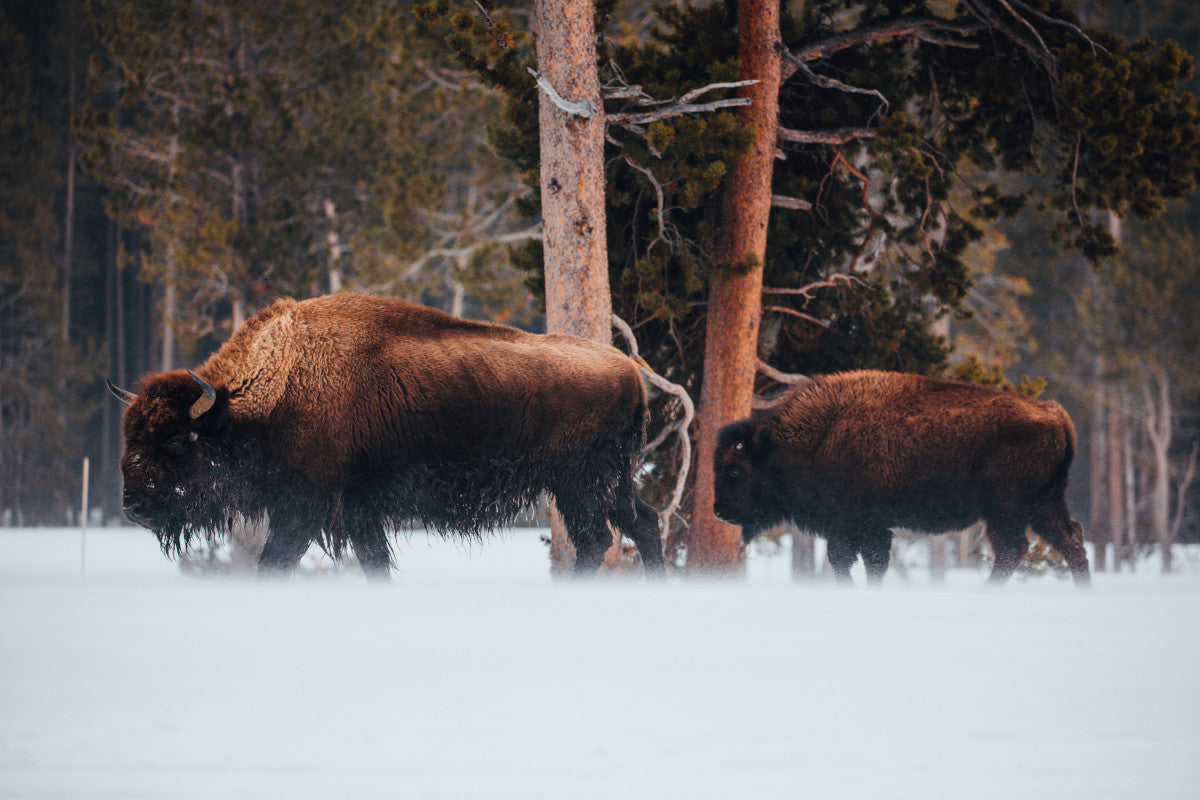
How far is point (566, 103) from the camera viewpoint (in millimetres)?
8727

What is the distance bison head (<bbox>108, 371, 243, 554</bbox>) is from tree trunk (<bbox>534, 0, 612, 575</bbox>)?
2.92 meters

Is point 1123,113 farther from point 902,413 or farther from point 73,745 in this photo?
point 73,745

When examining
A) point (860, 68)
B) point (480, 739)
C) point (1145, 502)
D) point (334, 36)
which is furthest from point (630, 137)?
point (1145, 502)

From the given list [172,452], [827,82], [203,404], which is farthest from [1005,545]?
[172,452]

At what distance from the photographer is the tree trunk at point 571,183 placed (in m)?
8.99

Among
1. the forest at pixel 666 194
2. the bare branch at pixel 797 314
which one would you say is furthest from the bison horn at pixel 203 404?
the bare branch at pixel 797 314

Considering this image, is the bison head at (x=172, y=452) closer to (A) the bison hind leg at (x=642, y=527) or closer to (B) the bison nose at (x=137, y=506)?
(B) the bison nose at (x=137, y=506)

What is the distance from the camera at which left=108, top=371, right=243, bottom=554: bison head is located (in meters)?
7.14

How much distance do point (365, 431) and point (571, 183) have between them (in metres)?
2.92

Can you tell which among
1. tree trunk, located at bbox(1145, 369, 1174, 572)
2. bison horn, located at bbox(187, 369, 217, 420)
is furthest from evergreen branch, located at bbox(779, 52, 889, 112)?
tree trunk, located at bbox(1145, 369, 1174, 572)

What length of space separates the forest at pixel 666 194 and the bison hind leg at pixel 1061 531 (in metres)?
2.10

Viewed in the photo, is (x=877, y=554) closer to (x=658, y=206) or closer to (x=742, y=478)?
(x=742, y=478)

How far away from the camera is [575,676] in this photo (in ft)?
14.9

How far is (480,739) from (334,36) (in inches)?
693
